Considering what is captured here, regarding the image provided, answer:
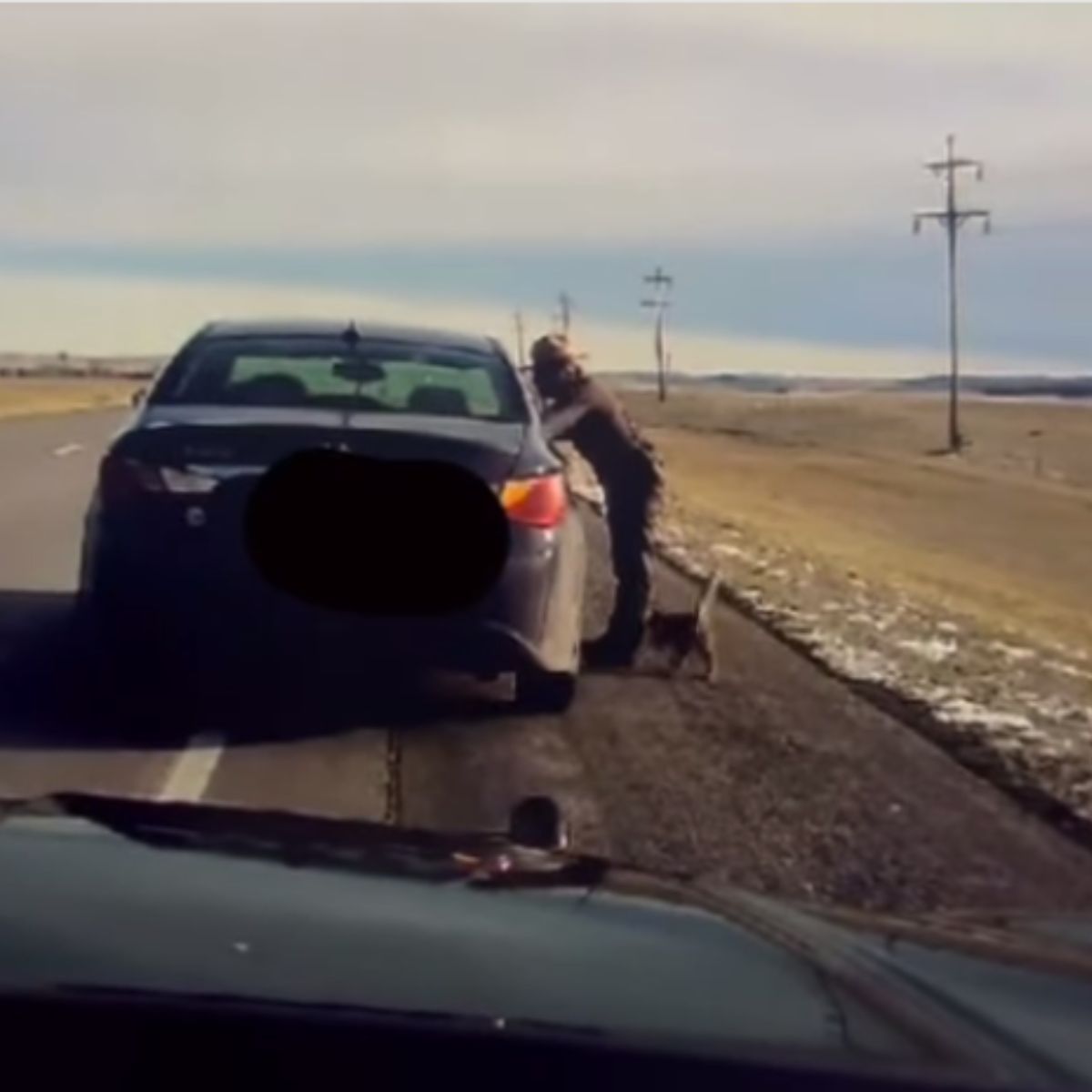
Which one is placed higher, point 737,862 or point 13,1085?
point 13,1085

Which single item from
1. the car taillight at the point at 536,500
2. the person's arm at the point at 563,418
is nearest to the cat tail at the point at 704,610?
the person's arm at the point at 563,418

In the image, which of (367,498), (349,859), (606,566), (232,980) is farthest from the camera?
(606,566)

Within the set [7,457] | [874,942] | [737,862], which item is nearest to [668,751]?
[737,862]

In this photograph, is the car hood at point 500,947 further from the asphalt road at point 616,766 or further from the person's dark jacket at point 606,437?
the person's dark jacket at point 606,437

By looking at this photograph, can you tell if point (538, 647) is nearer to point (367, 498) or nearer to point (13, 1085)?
point (367, 498)

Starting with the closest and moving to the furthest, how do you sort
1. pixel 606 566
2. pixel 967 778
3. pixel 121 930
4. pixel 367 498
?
pixel 121 930 → pixel 367 498 → pixel 967 778 → pixel 606 566

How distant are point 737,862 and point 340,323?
4433 mm

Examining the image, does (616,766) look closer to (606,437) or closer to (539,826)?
(606,437)

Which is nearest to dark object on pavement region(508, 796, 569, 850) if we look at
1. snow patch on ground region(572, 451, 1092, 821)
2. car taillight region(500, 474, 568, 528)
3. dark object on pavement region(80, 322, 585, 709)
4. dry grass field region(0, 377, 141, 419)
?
snow patch on ground region(572, 451, 1092, 821)

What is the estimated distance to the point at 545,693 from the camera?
12852mm

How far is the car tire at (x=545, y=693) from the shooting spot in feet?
41.9

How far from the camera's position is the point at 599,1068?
8.91 ft

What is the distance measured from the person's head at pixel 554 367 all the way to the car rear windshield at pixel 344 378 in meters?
1.06

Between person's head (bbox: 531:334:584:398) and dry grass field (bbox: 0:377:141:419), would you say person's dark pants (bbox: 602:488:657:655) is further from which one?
dry grass field (bbox: 0:377:141:419)
